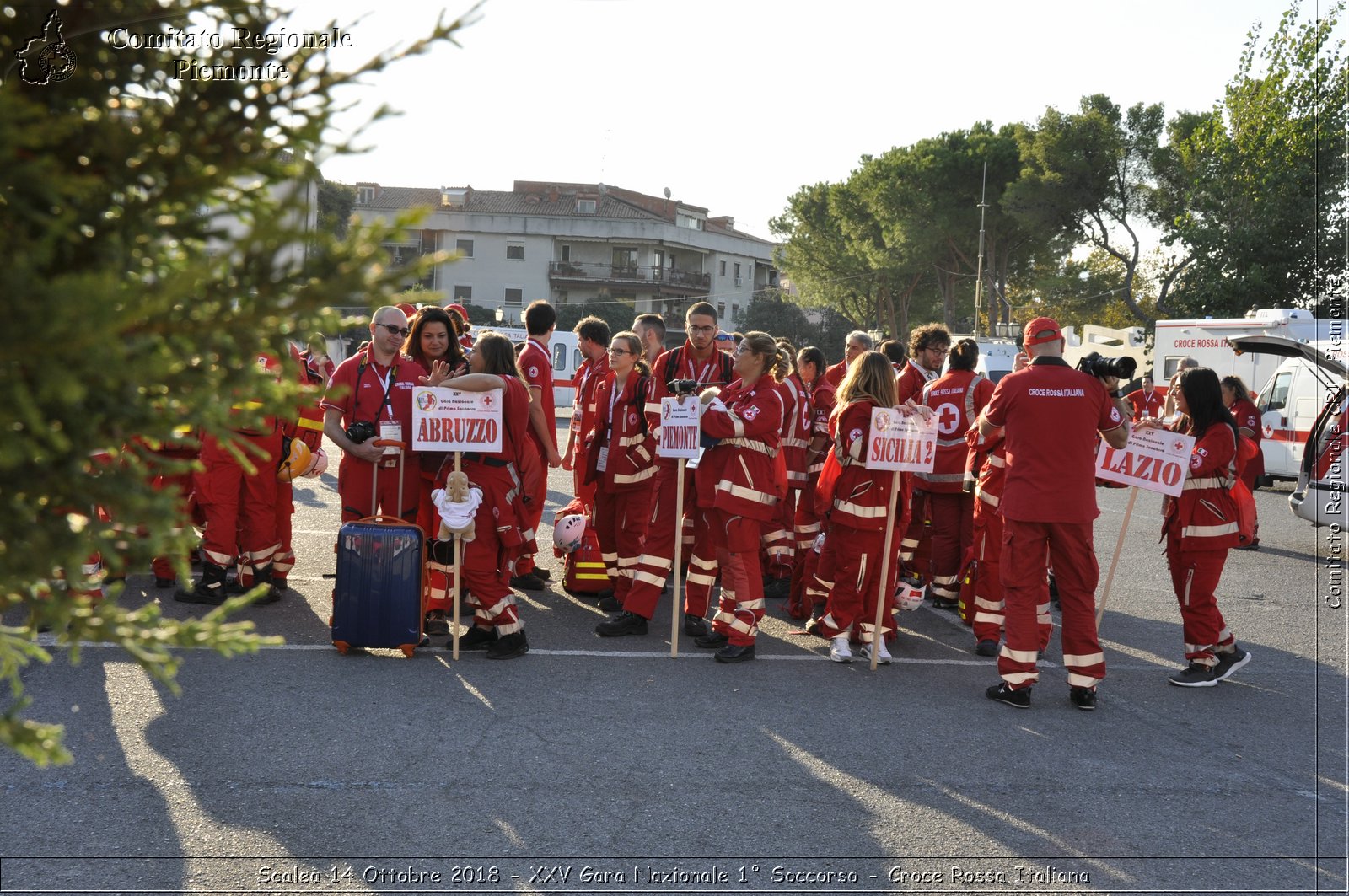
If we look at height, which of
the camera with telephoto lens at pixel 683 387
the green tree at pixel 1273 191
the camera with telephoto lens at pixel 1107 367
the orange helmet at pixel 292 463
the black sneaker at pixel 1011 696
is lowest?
the black sneaker at pixel 1011 696

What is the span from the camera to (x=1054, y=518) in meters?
6.35

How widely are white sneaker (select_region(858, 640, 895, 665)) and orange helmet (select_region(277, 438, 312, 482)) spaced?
4104 mm

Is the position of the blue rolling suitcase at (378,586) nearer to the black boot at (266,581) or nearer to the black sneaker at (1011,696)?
the black boot at (266,581)

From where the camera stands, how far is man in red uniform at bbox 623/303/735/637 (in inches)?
301

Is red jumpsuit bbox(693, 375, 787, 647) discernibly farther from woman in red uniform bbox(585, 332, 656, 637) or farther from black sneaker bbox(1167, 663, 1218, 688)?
black sneaker bbox(1167, 663, 1218, 688)

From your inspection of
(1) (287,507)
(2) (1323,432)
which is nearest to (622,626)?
(1) (287,507)

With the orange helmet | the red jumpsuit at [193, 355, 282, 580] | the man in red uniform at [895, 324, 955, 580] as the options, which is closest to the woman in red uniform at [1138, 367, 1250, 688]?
the man in red uniform at [895, 324, 955, 580]

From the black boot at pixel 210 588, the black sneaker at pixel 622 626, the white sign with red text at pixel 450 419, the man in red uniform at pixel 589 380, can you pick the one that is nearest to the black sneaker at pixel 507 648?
the black sneaker at pixel 622 626

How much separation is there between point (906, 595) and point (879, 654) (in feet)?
2.53

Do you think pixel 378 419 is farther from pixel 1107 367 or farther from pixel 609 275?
pixel 609 275

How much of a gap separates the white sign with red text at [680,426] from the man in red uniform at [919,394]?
2.52m

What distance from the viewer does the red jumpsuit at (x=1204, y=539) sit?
7.07 metres

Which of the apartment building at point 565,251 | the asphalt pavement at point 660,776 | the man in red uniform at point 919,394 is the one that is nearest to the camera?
the asphalt pavement at point 660,776

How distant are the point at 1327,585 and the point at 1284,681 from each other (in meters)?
4.36
